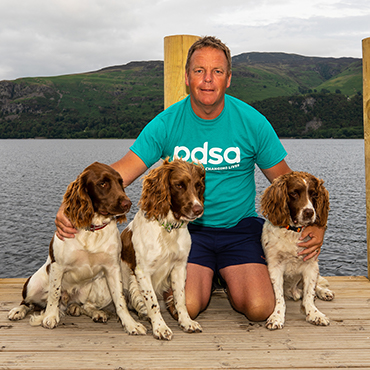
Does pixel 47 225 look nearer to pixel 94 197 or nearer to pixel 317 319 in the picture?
pixel 94 197

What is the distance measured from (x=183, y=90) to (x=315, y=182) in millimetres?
2189

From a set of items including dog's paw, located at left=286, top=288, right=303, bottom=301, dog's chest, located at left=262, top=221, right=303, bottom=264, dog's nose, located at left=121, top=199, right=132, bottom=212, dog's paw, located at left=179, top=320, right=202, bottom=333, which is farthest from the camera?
dog's paw, located at left=286, top=288, right=303, bottom=301

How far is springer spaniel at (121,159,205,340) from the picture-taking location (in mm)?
3252

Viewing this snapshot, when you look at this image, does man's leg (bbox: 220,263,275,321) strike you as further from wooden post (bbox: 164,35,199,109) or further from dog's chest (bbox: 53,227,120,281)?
wooden post (bbox: 164,35,199,109)

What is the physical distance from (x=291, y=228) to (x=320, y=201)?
372 millimetres

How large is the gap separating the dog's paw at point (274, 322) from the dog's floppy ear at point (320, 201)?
A: 3.14 feet

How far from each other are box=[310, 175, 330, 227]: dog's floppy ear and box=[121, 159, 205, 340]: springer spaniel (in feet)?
3.69

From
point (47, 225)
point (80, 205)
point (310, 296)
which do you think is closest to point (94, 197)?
point (80, 205)

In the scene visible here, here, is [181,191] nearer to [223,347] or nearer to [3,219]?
[223,347]

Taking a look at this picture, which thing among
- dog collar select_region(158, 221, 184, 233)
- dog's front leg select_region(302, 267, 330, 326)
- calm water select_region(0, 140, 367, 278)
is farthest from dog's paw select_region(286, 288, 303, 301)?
calm water select_region(0, 140, 367, 278)

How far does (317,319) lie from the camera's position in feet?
11.8

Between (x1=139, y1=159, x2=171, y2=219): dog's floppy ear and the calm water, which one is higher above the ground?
(x1=139, y1=159, x2=171, y2=219): dog's floppy ear

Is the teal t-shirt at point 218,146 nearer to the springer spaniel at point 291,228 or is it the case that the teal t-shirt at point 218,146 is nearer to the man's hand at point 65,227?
the springer spaniel at point 291,228

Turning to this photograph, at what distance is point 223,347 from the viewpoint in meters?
3.16
